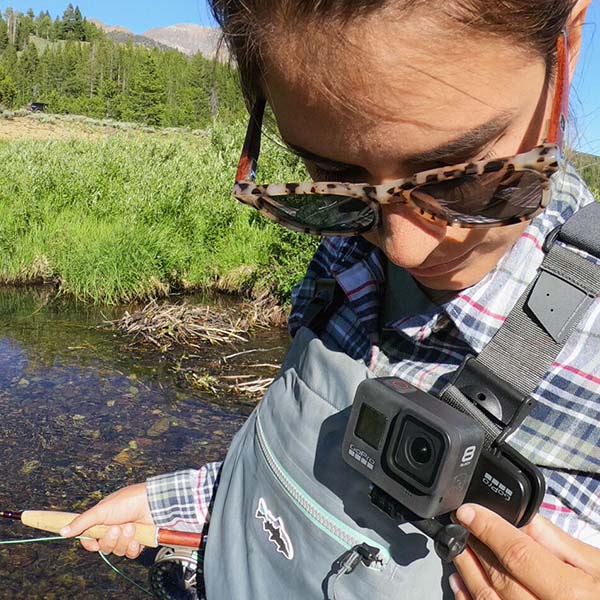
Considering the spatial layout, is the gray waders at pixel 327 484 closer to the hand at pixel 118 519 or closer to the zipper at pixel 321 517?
the zipper at pixel 321 517

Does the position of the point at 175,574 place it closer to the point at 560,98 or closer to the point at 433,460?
the point at 433,460

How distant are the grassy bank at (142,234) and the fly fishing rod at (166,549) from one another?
5.06 metres

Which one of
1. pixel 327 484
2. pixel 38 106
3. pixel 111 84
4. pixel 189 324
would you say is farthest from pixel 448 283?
pixel 111 84

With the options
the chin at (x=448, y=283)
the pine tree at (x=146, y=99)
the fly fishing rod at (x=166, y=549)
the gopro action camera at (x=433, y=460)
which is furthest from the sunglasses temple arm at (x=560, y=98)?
the pine tree at (x=146, y=99)

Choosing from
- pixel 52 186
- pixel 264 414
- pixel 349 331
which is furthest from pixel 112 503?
pixel 52 186

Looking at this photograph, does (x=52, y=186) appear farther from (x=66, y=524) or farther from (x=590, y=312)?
(x=590, y=312)

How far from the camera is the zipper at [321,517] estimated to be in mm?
1085

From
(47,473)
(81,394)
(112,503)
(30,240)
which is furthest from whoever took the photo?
(30,240)

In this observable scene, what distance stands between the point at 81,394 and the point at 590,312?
14.6 ft

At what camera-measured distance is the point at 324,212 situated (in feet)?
3.84

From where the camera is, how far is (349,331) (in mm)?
1312

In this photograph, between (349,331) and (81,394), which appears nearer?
(349,331)

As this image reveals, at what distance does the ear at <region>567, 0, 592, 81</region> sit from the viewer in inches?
38.4

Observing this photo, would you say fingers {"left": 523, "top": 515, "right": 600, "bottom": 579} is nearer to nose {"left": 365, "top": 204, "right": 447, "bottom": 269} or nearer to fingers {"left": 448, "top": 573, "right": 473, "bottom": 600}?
fingers {"left": 448, "top": 573, "right": 473, "bottom": 600}
